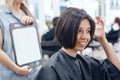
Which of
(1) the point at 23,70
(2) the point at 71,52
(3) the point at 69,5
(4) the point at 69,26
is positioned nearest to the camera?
(4) the point at 69,26

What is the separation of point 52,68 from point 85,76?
184 mm

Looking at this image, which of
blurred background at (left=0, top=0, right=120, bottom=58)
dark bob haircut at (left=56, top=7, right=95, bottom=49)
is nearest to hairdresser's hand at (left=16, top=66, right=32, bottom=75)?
dark bob haircut at (left=56, top=7, right=95, bottom=49)

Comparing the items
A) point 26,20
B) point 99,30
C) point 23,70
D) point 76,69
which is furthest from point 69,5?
point 76,69

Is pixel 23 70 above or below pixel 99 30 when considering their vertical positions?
below

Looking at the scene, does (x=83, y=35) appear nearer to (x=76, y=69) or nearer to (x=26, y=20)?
(x=76, y=69)

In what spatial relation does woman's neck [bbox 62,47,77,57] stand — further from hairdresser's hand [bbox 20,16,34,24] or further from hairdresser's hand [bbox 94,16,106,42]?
hairdresser's hand [bbox 20,16,34,24]

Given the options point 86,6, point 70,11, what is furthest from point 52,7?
point 70,11

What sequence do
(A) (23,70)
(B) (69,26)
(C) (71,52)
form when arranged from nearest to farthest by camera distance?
(B) (69,26) < (C) (71,52) < (A) (23,70)

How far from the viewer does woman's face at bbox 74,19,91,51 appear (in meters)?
1.31

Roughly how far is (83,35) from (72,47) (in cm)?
7

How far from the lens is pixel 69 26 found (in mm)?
1274

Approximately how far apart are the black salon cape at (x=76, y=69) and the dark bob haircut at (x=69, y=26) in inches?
3.0

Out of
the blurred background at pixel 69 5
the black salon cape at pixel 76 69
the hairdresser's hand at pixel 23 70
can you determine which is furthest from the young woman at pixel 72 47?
the blurred background at pixel 69 5

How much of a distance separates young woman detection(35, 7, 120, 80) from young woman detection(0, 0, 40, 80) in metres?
0.35
